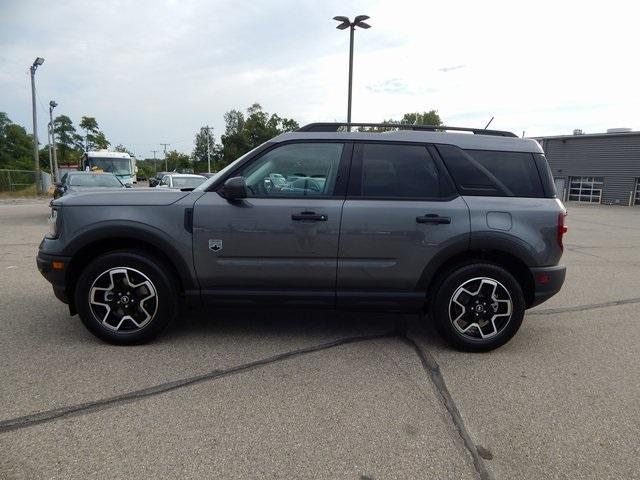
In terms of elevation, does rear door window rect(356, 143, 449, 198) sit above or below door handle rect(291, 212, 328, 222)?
above

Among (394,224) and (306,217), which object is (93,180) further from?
(394,224)

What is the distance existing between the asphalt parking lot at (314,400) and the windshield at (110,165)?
21616 millimetres

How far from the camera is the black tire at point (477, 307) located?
3.83 meters

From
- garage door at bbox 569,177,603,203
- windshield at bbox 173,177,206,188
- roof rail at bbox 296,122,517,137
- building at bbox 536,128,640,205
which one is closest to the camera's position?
roof rail at bbox 296,122,517,137

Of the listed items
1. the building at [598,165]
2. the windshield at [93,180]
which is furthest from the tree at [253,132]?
the windshield at [93,180]

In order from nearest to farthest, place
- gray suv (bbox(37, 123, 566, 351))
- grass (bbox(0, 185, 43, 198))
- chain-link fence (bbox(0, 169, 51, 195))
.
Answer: gray suv (bbox(37, 123, 566, 351)) < grass (bbox(0, 185, 43, 198)) < chain-link fence (bbox(0, 169, 51, 195))

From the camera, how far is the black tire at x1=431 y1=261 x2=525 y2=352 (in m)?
3.83

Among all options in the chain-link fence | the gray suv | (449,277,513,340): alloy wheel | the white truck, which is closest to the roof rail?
the gray suv

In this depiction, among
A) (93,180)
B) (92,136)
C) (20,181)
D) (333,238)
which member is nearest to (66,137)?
(92,136)

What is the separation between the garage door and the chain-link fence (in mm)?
39237

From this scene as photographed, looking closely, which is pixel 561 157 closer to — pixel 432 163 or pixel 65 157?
pixel 432 163

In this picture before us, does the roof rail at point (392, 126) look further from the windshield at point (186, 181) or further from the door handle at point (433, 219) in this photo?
the windshield at point (186, 181)

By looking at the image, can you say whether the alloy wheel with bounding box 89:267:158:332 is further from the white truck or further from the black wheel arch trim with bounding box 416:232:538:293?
the white truck

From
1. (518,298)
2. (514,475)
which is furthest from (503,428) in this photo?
(518,298)
